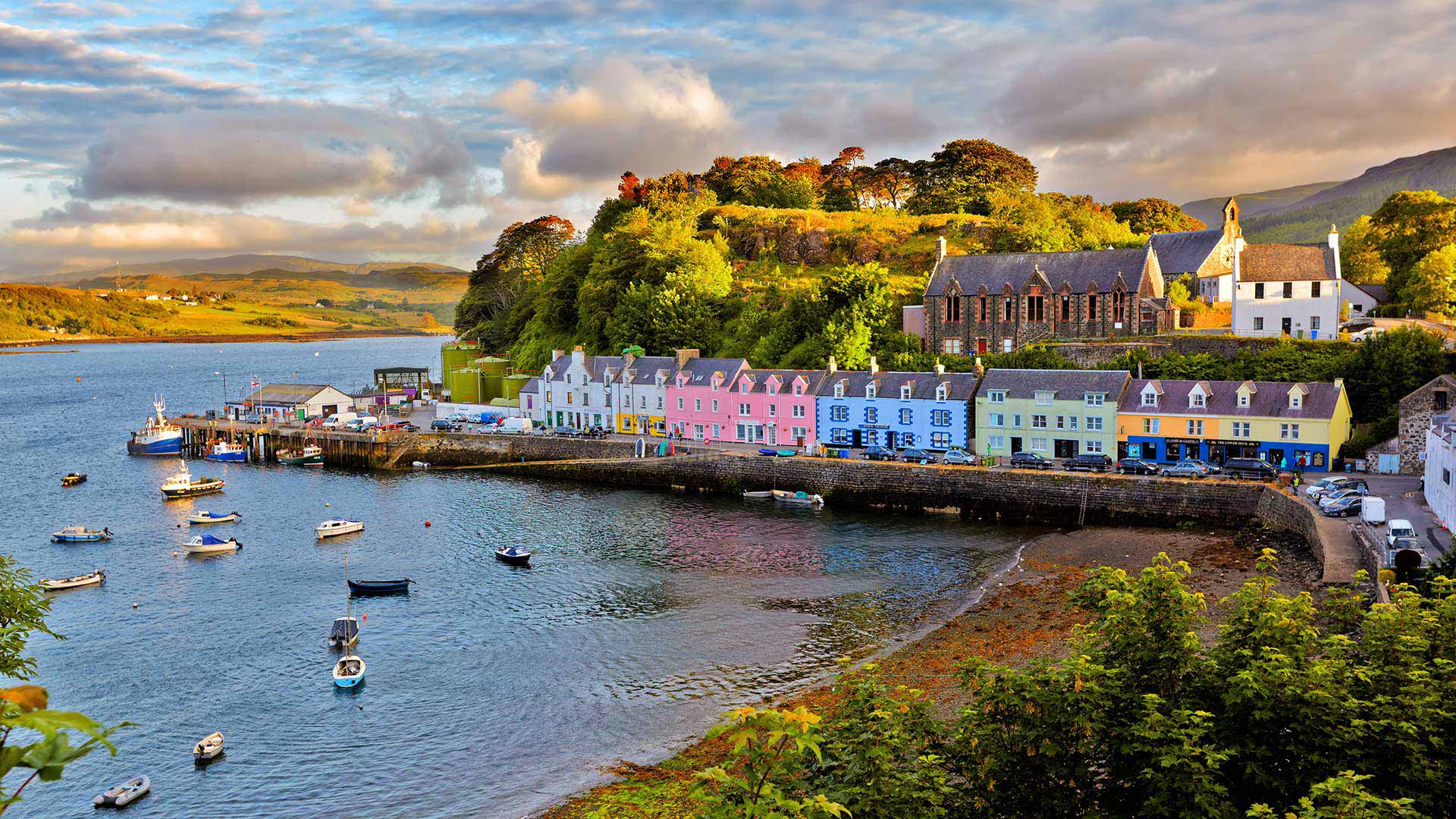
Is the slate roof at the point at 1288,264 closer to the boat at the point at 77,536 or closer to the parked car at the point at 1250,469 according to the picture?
the parked car at the point at 1250,469

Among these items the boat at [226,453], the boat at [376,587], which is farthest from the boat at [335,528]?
the boat at [226,453]

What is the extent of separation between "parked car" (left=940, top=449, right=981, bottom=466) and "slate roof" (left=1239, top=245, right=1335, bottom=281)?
26754mm

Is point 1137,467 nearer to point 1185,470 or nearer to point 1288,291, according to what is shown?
point 1185,470

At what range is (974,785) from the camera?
1413 centimetres

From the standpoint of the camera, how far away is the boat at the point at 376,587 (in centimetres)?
4181

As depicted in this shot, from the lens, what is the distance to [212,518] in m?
56.0

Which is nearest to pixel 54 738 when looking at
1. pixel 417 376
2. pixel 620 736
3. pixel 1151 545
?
pixel 620 736

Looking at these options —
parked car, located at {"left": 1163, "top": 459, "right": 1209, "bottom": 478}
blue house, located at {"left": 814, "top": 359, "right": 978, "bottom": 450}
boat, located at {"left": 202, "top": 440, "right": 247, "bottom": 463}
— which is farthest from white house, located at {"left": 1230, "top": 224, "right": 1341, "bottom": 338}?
boat, located at {"left": 202, "top": 440, "right": 247, "bottom": 463}

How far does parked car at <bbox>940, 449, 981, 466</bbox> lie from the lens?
Answer: 191 ft

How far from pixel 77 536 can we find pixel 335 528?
1432 centimetres

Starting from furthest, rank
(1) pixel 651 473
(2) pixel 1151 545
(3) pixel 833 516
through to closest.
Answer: (1) pixel 651 473 < (3) pixel 833 516 < (2) pixel 1151 545

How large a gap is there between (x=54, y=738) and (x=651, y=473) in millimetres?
62454

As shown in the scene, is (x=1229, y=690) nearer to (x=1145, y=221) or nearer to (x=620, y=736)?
(x=620, y=736)

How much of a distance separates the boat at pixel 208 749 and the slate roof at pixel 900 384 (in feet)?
154
